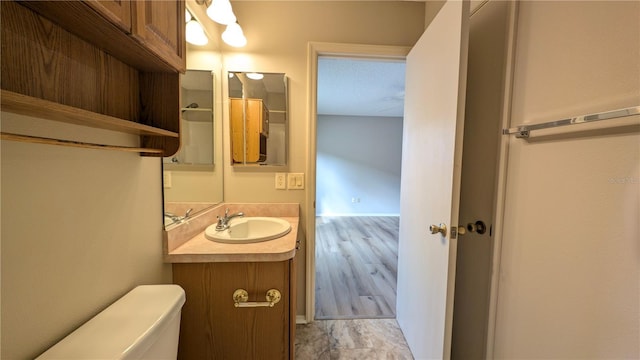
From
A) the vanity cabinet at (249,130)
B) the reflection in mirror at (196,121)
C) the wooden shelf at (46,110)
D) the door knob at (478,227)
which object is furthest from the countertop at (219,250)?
the door knob at (478,227)

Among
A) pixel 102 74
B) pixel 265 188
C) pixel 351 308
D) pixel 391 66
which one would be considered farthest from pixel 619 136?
pixel 391 66

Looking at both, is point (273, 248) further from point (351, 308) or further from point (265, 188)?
point (351, 308)

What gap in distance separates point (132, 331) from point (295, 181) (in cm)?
120

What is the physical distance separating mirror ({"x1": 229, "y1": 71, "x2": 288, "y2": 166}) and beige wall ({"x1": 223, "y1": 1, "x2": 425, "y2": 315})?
0.05 m

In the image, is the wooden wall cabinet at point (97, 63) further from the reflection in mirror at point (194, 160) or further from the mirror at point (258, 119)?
the mirror at point (258, 119)

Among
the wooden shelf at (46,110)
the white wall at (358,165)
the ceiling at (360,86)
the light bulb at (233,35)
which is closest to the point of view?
the wooden shelf at (46,110)

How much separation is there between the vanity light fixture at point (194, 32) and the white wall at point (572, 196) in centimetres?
150

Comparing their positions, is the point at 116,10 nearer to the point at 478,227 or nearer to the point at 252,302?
the point at 252,302

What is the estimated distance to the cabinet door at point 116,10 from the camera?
1.63 ft

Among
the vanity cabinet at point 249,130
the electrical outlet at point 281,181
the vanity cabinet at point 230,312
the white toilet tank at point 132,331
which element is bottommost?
the vanity cabinet at point 230,312

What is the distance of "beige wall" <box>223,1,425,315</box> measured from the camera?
1.62 meters

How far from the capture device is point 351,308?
1.97 meters

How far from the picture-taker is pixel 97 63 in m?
0.69

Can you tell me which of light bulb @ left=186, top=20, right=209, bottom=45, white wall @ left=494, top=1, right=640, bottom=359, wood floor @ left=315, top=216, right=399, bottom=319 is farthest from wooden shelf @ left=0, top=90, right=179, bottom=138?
wood floor @ left=315, top=216, right=399, bottom=319
